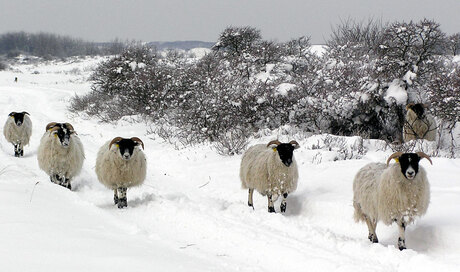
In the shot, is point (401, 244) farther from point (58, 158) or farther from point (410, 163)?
point (58, 158)

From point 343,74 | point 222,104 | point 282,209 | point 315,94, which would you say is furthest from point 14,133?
point 343,74

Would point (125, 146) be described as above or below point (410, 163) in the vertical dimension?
below

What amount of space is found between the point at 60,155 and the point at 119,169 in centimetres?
179

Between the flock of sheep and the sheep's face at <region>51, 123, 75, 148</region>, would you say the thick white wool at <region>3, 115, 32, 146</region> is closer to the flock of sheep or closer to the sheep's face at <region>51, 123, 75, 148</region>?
the flock of sheep

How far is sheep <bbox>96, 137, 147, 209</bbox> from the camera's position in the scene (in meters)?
7.65

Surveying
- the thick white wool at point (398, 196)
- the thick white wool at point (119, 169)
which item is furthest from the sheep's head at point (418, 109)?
the thick white wool at point (119, 169)

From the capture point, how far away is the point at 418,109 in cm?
1154

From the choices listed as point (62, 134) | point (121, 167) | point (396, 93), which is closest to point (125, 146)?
point (121, 167)

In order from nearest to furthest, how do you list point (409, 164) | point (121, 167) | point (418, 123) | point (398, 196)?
point (409, 164), point (398, 196), point (121, 167), point (418, 123)

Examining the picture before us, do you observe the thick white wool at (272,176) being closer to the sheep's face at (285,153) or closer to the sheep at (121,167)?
the sheep's face at (285,153)

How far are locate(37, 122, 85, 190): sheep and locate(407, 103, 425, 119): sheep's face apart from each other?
918 cm

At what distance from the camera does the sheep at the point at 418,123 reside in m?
11.6

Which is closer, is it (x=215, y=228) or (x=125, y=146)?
(x=215, y=228)

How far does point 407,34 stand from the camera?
12.5 m
